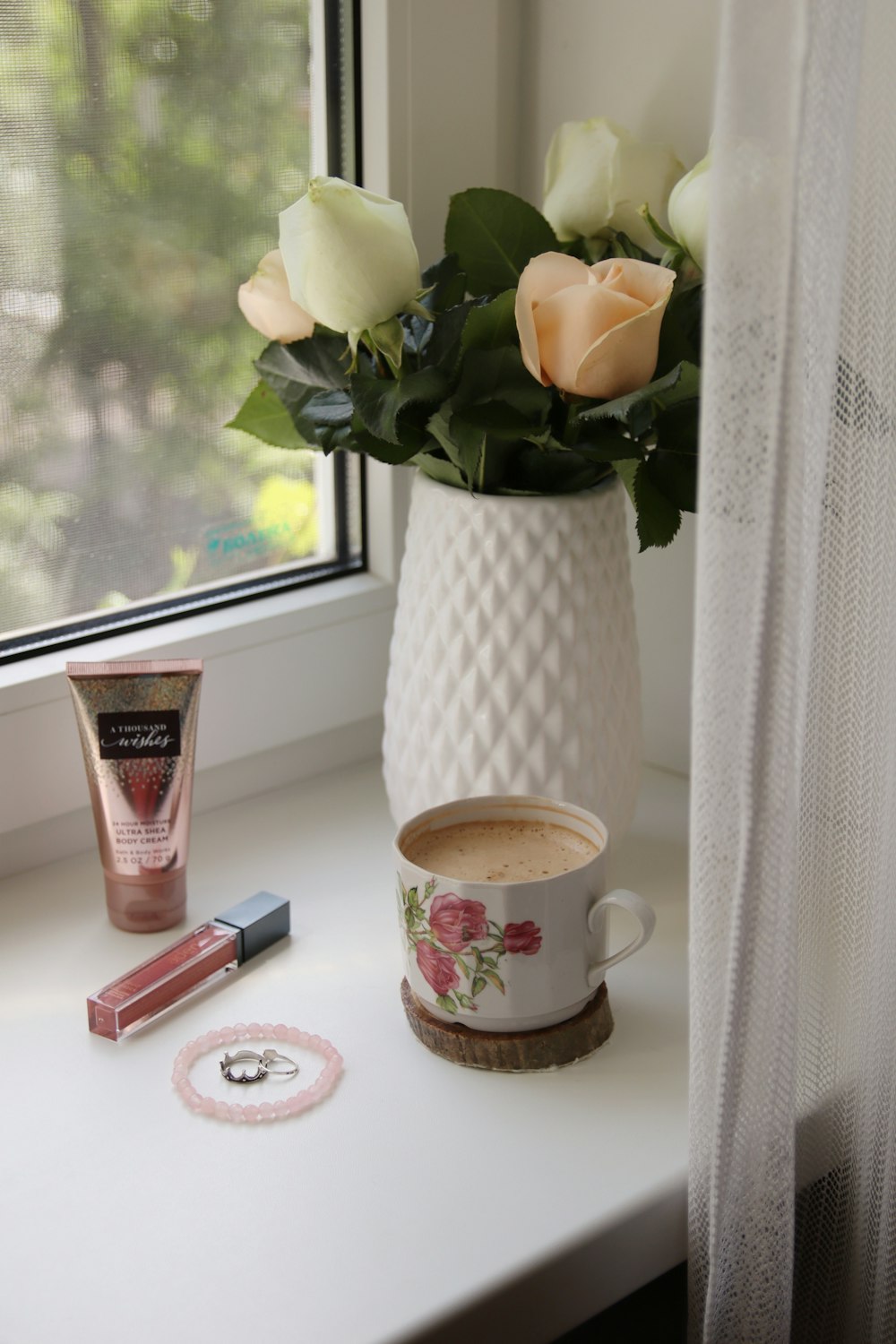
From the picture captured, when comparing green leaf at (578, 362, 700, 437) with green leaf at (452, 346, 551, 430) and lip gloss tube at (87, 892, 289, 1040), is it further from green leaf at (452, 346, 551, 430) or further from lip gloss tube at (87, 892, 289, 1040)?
lip gloss tube at (87, 892, 289, 1040)

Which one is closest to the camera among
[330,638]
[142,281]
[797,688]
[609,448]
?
[797,688]

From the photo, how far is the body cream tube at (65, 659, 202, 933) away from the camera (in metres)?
0.66

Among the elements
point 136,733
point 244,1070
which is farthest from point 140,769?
point 244,1070

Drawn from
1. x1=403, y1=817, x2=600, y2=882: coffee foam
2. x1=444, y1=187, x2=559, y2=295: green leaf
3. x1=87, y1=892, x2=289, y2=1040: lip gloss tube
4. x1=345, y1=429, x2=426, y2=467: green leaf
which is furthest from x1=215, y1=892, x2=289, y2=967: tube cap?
x1=444, y1=187, x2=559, y2=295: green leaf

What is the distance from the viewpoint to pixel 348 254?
23.7 inches

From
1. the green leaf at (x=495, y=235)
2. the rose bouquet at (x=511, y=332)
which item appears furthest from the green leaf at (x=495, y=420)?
the green leaf at (x=495, y=235)

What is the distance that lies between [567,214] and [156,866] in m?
0.41

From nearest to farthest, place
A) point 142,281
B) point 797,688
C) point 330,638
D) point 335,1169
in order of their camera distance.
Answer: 1. point 797,688
2. point 335,1169
3. point 142,281
4. point 330,638

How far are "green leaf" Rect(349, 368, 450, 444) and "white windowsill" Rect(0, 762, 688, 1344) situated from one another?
0.86ft

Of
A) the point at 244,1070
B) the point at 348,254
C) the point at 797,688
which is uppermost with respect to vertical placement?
the point at 348,254

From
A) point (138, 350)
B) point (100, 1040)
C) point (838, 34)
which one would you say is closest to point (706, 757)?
point (838, 34)

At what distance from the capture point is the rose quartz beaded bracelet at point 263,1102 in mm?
561

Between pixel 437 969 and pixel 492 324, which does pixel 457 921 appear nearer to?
pixel 437 969

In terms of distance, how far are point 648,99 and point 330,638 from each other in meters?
0.37
